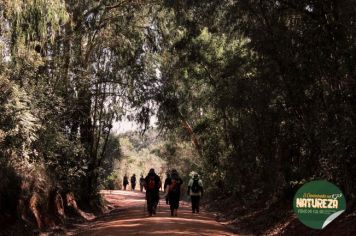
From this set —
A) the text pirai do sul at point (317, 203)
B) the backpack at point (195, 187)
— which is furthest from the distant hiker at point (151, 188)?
the text pirai do sul at point (317, 203)

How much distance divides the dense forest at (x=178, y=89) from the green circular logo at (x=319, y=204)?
347 cm

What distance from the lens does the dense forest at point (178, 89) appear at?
12031 millimetres

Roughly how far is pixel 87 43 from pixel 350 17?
15456mm

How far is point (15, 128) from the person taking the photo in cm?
1361

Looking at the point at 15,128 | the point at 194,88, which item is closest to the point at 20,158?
the point at 15,128

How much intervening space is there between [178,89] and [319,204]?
74.2 ft

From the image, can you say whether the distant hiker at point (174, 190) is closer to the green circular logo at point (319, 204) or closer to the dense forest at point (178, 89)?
the dense forest at point (178, 89)

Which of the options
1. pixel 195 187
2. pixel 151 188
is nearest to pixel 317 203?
pixel 151 188

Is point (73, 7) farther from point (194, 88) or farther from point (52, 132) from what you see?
point (194, 88)

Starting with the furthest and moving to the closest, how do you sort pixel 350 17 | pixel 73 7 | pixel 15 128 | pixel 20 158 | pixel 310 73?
1. pixel 73 7
2. pixel 20 158
3. pixel 15 128
4. pixel 310 73
5. pixel 350 17

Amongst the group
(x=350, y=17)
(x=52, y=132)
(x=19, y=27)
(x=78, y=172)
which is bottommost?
(x=78, y=172)

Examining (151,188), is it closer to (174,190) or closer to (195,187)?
(174,190)

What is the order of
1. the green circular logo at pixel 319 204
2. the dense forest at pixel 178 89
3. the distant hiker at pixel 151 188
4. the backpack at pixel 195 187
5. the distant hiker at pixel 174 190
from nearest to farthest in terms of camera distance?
the green circular logo at pixel 319 204 → the dense forest at pixel 178 89 → the distant hiker at pixel 151 188 → the distant hiker at pixel 174 190 → the backpack at pixel 195 187

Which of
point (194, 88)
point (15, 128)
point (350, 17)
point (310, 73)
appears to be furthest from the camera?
point (194, 88)
